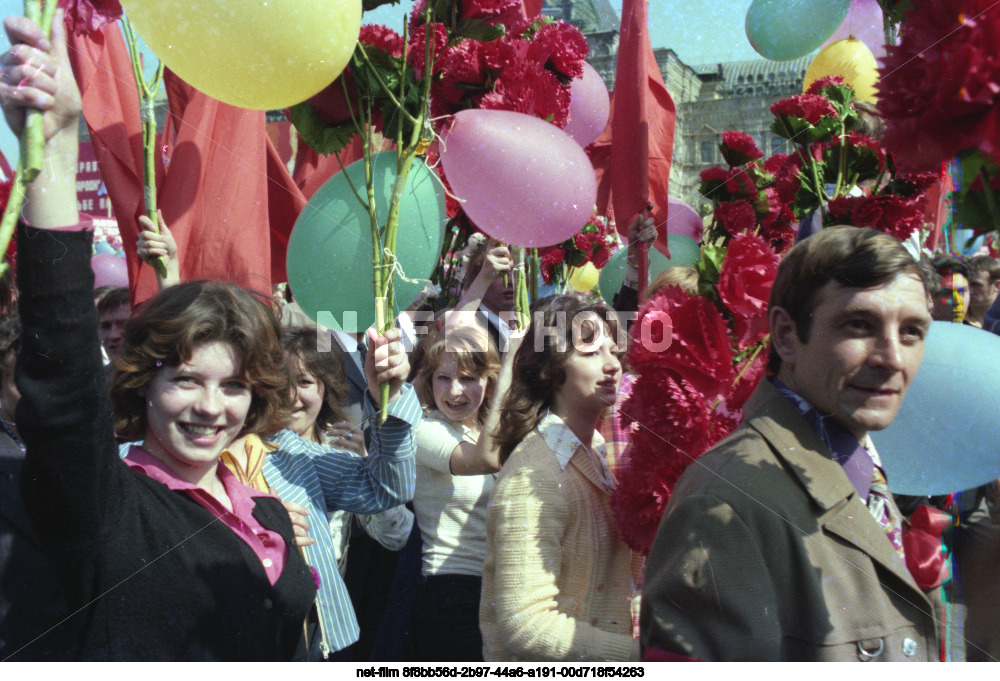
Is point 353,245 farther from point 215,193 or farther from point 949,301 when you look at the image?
point 949,301

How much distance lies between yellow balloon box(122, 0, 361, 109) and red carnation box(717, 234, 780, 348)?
1.06 metres

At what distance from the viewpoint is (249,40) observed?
1.88 metres

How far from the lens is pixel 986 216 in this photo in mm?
1142

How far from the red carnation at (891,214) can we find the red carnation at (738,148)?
804 mm

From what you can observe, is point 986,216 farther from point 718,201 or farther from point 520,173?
point 718,201

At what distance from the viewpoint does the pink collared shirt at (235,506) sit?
5.36 feet

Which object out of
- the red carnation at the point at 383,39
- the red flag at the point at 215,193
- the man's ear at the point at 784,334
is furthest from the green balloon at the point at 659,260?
the man's ear at the point at 784,334

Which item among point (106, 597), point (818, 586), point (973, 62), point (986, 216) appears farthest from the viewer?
point (106, 597)

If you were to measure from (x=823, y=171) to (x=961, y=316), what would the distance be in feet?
4.01

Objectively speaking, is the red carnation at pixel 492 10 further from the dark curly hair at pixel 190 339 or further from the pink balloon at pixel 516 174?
the dark curly hair at pixel 190 339

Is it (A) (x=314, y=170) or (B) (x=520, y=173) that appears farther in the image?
(A) (x=314, y=170)

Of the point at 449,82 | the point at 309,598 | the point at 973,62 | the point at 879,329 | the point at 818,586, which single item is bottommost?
the point at 309,598

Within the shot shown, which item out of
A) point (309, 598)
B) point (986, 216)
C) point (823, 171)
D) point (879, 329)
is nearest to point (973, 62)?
point (986, 216)

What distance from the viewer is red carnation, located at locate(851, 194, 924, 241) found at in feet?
8.66
